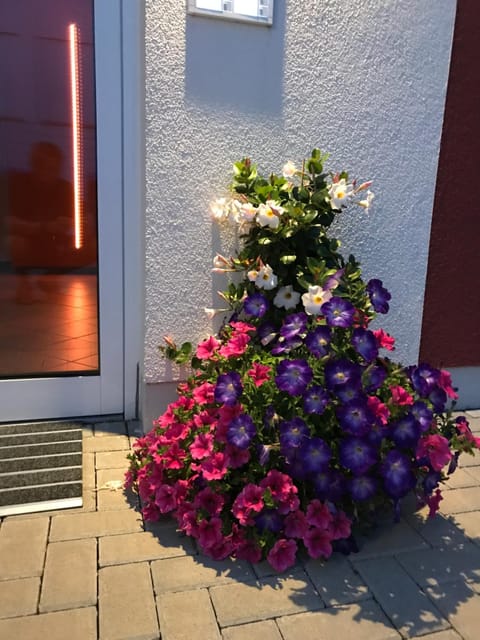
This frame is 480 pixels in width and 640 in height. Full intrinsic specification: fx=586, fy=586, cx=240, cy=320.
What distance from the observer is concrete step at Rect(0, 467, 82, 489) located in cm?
247

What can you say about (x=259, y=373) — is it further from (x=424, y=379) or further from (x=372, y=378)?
(x=424, y=379)

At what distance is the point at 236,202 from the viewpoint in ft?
8.58

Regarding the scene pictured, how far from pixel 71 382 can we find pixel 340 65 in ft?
6.70

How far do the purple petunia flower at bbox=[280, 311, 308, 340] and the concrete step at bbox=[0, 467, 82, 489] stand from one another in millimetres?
1109

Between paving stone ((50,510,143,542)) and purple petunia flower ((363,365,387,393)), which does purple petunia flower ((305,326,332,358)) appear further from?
paving stone ((50,510,143,542))

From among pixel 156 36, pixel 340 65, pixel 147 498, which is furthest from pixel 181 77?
Answer: pixel 147 498

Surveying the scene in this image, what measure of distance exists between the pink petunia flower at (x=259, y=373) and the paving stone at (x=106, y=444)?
0.89 m

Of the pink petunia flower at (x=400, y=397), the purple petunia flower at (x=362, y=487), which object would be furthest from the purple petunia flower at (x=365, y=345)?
the purple petunia flower at (x=362, y=487)

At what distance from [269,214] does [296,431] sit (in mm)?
926

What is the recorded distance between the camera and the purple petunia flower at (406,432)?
2098 millimetres

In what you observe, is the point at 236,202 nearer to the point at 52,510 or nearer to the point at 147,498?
the point at 147,498

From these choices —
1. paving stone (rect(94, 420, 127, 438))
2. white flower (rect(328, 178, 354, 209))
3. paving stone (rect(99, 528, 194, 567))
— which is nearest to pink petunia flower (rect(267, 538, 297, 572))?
paving stone (rect(99, 528, 194, 567))

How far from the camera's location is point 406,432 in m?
2.10

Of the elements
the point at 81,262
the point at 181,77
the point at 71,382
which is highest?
the point at 181,77
